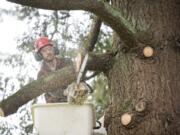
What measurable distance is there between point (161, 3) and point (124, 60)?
0.48m

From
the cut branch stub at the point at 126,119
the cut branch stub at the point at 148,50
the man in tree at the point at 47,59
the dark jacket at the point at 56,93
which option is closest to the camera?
the cut branch stub at the point at 126,119

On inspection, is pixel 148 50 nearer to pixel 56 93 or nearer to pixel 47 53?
pixel 56 93

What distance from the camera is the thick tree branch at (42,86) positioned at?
296 cm

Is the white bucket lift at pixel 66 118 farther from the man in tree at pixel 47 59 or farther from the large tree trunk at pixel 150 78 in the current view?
the man in tree at pixel 47 59

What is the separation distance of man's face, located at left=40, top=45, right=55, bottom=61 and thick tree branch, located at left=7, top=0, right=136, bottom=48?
4.23 ft

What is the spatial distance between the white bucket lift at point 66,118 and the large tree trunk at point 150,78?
0.20m

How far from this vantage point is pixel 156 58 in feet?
9.73

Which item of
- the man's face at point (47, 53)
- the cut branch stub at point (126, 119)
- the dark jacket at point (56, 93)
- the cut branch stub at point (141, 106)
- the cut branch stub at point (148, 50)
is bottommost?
the cut branch stub at point (126, 119)

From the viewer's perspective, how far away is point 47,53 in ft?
13.6

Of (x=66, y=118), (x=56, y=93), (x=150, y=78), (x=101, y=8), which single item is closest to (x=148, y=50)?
(x=150, y=78)

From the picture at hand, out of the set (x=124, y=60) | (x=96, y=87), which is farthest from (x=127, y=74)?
(x=96, y=87)

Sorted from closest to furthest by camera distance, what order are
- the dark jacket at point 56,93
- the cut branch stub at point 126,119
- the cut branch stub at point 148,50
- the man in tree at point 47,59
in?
the cut branch stub at point 126,119, the cut branch stub at point 148,50, the dark jacket at point 56,93, the man in tree at point 47,59

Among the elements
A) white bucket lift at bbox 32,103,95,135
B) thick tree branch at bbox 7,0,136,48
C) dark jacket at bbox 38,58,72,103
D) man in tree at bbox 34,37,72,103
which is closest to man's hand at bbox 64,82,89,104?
white bucket lift at bbox 32,103,95,135

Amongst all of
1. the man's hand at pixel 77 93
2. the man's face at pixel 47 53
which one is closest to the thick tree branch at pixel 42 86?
the man's hand at pixel 77 93
